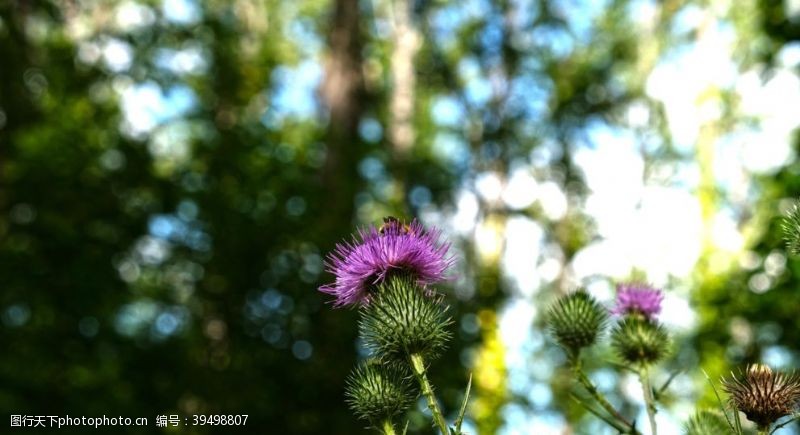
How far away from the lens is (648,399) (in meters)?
3.13

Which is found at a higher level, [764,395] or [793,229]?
[793,229]

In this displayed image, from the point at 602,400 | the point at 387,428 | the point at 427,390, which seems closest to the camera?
the point at 427,390

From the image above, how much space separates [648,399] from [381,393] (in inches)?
39.7

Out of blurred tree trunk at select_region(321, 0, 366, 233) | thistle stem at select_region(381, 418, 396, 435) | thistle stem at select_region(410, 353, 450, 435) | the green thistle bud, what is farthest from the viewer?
blurred tree trunk at select_region(321, 0, 366, 233)

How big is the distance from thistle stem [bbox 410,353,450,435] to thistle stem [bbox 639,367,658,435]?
68cm

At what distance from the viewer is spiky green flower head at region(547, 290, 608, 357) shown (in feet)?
13.0

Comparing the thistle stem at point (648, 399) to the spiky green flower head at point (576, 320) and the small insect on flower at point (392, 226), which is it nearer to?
the spiky green flower head at point (576, 320)

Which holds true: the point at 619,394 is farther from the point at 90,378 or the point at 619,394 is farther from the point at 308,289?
the point at 90,378

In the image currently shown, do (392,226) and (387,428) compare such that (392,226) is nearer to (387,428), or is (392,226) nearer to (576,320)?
(387,428)

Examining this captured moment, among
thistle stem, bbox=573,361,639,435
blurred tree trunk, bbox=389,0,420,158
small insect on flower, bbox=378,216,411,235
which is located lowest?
thistle stem, bbox=573,361,639,435

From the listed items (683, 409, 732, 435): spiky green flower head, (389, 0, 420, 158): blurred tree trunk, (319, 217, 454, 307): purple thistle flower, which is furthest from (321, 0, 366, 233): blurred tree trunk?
(683, 409, 732, 435): spiky green flower head

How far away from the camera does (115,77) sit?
12.5m

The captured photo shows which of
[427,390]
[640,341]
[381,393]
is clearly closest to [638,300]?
[640,341]

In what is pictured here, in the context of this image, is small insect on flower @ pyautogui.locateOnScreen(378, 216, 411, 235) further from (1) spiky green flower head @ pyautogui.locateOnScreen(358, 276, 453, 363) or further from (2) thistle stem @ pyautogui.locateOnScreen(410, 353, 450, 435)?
(2) thistle stem @ pyautogui.locateOnScreen(410, 353, 450, 435)
